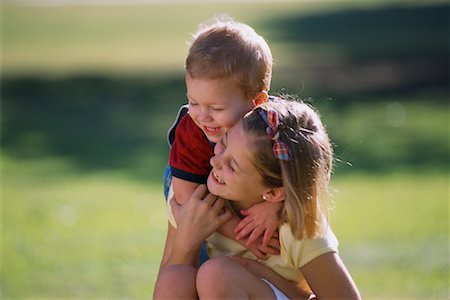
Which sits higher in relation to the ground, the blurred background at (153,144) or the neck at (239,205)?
the neck at (239,205)

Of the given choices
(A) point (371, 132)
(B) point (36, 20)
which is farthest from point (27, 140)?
(B) point (36, 20)

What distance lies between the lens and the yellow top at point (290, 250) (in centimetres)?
354

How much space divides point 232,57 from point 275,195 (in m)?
0.55

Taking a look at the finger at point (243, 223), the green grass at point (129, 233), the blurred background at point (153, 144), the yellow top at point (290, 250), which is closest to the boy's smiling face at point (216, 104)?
the finger at point (243, 223)

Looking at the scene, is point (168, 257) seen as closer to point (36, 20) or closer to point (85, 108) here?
point (85, 108)

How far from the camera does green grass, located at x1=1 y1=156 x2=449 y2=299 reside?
6.96 m

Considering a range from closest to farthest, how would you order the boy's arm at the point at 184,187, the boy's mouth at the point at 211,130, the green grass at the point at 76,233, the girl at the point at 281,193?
the girl at the point at 281,193, the boy's mouth at the point at 211,130, the boy's arm at the point at 184,187, the green grass at the point at 76,233

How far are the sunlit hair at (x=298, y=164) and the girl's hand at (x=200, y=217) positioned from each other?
28 centimetres

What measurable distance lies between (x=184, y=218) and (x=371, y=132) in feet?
31.9

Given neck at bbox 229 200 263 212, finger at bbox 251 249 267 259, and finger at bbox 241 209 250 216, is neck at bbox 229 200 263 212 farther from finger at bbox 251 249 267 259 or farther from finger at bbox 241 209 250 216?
finger at bbox 251 249 267 259

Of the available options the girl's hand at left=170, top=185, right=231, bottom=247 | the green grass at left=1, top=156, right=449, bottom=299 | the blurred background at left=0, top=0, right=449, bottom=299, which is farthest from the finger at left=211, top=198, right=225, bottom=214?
the green grass at left=1, top=156, right=449, bottom=299

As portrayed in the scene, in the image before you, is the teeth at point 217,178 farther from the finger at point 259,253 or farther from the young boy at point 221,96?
the finger at point 259,253

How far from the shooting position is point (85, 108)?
15.7 m

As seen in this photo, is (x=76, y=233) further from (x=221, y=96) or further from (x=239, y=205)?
(x=221, y=96)
